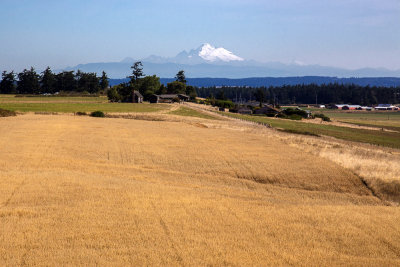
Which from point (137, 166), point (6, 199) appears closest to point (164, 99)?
point (137, 166)

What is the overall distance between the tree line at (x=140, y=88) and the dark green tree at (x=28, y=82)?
107 feet

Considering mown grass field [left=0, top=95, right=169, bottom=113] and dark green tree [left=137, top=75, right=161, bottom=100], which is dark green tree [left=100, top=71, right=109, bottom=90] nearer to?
dark green tree [left=137, top=75, right=161, bottom=100]

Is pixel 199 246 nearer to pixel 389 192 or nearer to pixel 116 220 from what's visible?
pixel 116 220

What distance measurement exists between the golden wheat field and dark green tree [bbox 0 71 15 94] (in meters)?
129

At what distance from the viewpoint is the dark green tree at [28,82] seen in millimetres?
152500

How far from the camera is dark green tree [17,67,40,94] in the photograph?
152 m

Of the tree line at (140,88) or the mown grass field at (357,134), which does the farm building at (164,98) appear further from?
the mown grass field at (357,134)

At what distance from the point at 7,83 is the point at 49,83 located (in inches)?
532

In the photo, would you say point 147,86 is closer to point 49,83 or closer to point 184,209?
point 49,83

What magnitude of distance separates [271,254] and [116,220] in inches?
214

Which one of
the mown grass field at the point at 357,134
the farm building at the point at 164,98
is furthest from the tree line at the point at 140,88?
the mown grass field at the point at 357,134

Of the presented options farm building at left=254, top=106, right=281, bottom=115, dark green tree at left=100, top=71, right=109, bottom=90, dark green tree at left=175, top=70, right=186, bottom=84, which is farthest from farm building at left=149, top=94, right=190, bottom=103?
dark green tree at left=175, top=70, right=186, bottom=84

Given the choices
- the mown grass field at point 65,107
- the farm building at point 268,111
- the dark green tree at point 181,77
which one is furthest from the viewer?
the dark green tree at point 181,77

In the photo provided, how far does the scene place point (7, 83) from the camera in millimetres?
152375
